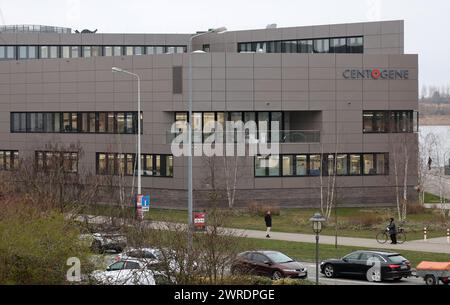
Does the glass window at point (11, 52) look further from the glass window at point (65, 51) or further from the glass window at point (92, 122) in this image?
the glass window at point (92, 122)

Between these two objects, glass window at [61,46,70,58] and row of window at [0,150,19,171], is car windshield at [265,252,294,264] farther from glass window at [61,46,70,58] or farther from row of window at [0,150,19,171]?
glass window at [61,46,70,58]

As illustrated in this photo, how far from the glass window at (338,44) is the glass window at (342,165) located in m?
17.8

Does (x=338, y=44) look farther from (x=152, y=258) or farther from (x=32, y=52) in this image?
(x=152, y=258)

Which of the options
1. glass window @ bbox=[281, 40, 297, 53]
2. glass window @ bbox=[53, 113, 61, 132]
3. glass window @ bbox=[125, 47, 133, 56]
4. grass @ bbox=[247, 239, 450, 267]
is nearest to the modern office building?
glass window @ bbox=[53, 113, 61, 132]

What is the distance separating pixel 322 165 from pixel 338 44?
19.6 m

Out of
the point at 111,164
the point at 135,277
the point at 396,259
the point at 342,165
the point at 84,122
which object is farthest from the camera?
the point at 84,122

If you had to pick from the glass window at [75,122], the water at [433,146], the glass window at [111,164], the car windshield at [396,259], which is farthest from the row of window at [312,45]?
the car windshield at [396,259]

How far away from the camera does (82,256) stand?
18672 mm

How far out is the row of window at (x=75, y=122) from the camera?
62.2 metres

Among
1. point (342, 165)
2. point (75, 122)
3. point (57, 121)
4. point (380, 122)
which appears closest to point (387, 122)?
point (380, 122)

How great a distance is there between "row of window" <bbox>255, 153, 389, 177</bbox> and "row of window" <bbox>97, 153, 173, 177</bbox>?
660cm

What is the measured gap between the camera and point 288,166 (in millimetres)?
58969
